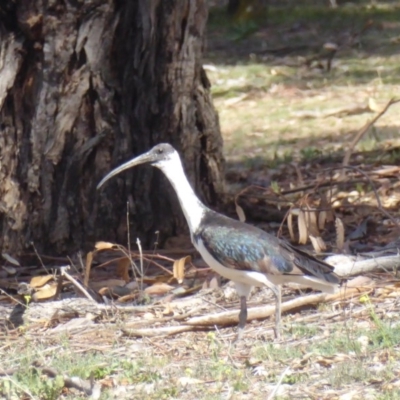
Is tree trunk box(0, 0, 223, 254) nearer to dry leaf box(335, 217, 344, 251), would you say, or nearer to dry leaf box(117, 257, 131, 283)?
dry leaf box(117, 257, 131, 283)

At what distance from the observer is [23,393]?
482 cm

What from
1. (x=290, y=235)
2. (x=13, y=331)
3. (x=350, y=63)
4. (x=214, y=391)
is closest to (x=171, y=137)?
(x=290, y=235)

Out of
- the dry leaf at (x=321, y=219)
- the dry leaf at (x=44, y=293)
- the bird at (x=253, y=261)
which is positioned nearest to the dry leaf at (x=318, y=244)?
the dry leaf at (x=321, y=219)

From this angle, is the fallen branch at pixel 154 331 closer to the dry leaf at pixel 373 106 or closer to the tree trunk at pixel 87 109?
the tree trunk at pixel 87 109

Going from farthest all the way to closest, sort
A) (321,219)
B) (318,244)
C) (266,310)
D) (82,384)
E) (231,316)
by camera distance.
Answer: (321,219), (318,244), (266,310), (231,316), (82,384)

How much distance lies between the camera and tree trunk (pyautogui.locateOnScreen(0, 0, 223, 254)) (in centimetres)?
699

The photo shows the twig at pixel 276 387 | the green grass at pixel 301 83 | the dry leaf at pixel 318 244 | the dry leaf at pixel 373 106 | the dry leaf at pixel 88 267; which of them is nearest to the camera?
the twig at pixel 276 387

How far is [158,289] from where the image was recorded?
667 cm

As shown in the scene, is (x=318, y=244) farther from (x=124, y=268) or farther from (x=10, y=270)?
(x=10, y=270)

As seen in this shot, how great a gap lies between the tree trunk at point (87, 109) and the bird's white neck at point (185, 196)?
134 cm

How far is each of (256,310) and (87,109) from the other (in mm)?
1977

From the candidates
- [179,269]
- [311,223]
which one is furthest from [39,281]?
[311,223]

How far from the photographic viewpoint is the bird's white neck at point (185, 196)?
5.82m

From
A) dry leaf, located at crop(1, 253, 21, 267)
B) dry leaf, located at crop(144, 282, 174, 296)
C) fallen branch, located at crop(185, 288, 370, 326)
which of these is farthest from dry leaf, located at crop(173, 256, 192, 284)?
dry leaf, located at crop(1, 253, 21, 267)
